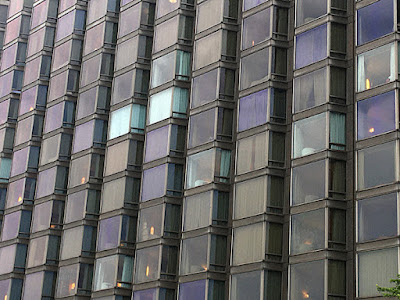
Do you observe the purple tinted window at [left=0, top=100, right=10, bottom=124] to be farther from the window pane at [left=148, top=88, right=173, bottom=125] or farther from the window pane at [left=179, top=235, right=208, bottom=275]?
the window pane at [left=179, top=235, right=208, bottom=275]

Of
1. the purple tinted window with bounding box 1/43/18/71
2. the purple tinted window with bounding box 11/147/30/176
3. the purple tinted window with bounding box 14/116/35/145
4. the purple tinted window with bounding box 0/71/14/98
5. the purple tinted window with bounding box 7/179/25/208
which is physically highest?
the purple tinted window with bounding box 1/43/18/71

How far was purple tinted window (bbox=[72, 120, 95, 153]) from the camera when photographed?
72.5 m

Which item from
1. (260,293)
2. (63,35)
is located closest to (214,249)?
(260,293)

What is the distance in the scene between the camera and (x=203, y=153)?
201 ft

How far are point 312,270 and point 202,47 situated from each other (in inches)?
811

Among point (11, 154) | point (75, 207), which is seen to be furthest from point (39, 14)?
point (75, 207)

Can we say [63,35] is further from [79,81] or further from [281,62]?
[281,62]

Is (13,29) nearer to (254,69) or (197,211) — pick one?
(254,69)

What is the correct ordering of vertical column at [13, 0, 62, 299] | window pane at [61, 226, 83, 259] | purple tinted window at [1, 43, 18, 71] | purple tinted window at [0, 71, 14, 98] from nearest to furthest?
window pane at [61, 226, 83, 259] < vertical column at [13, 0, 62, 299] < purple tinted window at [0, 71, 14, 98] < purple tinted window at [1, 43, 18, 71]

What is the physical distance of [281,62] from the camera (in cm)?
5869

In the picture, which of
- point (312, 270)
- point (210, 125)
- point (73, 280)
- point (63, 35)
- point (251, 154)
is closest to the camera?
point (312, 270)

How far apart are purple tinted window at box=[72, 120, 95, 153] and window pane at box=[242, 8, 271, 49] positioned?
1667 cm

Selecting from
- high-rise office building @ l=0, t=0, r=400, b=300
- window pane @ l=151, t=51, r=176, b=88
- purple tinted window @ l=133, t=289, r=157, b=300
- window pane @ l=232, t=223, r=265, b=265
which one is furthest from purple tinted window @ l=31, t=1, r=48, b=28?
window pane @ l=232, t=223, r=265, b=265

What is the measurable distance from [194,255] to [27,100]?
29956 millimetres
